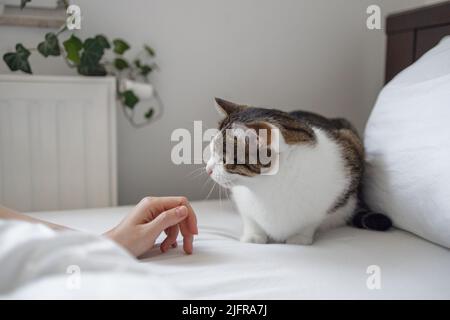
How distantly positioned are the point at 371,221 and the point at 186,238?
0.45 meters

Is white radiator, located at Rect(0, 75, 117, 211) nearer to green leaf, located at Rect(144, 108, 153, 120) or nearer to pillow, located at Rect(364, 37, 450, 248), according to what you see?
green leaf, located at Rect(144, 108, 153, 120)

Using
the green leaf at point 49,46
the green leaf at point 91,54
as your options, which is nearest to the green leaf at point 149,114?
the green leaf at point 91,54

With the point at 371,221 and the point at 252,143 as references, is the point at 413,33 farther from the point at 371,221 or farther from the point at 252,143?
the point at 252,143

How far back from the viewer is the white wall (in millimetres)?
1437

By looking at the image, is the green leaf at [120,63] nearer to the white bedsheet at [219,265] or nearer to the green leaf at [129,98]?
the green leaf at [129,98]

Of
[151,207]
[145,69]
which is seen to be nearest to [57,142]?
[145,69]

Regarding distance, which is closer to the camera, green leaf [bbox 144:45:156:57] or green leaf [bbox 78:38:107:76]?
green leaf [bbox 78:38:107:76]

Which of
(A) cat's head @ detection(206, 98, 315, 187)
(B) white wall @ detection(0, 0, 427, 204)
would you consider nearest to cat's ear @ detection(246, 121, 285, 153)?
(A) cat's head @ detection(206, 98, 315, 187)

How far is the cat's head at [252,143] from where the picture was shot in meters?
0.84

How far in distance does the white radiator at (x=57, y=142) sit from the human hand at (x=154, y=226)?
21.1 inches

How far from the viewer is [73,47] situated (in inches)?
49.7

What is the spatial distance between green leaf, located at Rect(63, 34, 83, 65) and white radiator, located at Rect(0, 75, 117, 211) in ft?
0.20
